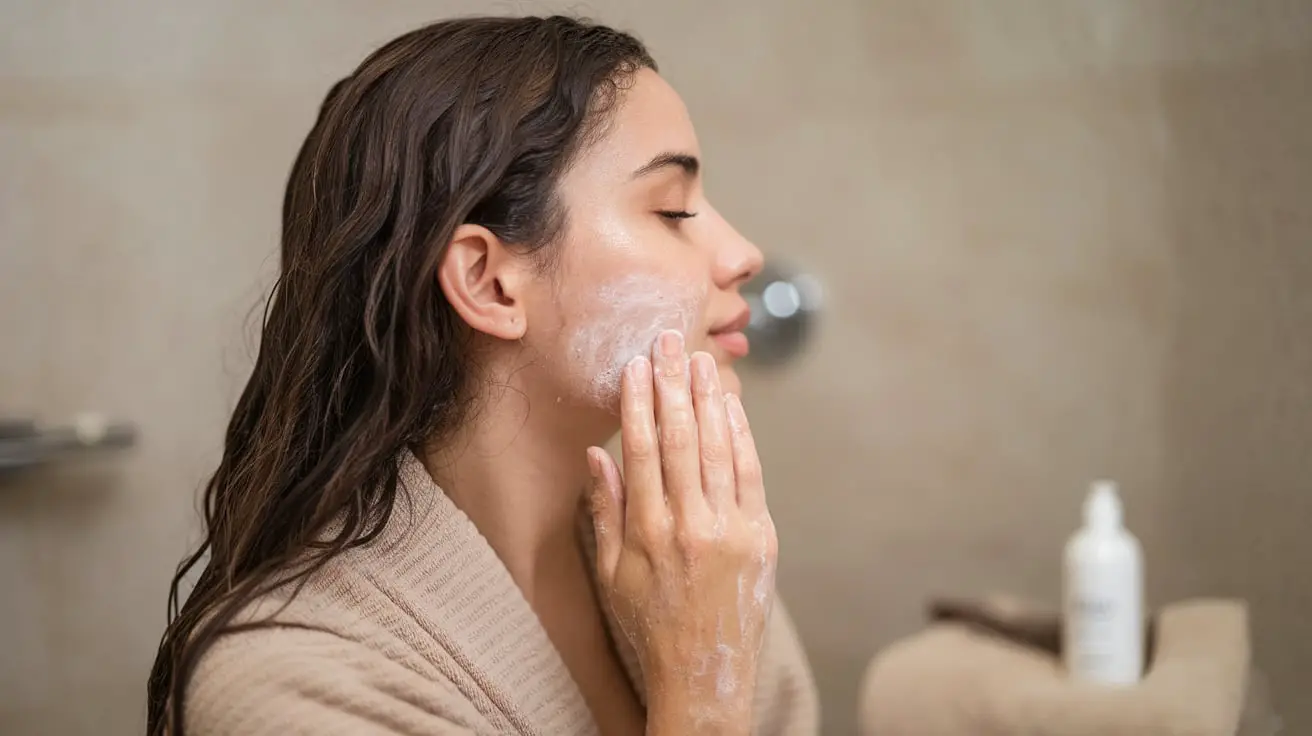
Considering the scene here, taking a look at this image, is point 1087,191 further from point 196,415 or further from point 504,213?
point 196,415

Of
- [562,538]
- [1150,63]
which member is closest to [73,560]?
[562,538]

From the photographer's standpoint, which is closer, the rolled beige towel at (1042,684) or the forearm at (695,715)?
the forearm at (695,715)

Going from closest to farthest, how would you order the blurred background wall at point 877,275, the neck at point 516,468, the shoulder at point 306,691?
the shoulder at point 306,691, the neck at point 516,468, the blurred background wall at point 877,275

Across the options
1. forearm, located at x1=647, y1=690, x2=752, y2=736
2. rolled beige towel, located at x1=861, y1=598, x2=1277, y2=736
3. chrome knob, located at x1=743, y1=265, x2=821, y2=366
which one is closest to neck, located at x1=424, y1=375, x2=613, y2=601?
forearm, located at x1=647, y1=690, x2=752, y2=736

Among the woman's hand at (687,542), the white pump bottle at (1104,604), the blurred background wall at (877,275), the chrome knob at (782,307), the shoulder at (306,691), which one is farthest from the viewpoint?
the chrome knob at (782,307)

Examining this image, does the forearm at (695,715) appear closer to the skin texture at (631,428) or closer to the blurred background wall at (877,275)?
the skin texture at (631,428)

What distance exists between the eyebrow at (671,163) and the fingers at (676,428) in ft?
0.48

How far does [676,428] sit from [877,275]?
678 mm

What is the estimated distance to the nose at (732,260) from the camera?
3.36ft

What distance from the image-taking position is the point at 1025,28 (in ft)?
4.67

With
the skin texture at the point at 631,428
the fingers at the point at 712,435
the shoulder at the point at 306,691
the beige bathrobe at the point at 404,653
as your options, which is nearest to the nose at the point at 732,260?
the skin texture at the point at 631,428

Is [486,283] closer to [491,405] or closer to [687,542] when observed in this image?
[491,405]

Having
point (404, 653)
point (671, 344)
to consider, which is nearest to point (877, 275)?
point (671, 344)

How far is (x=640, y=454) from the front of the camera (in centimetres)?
91
